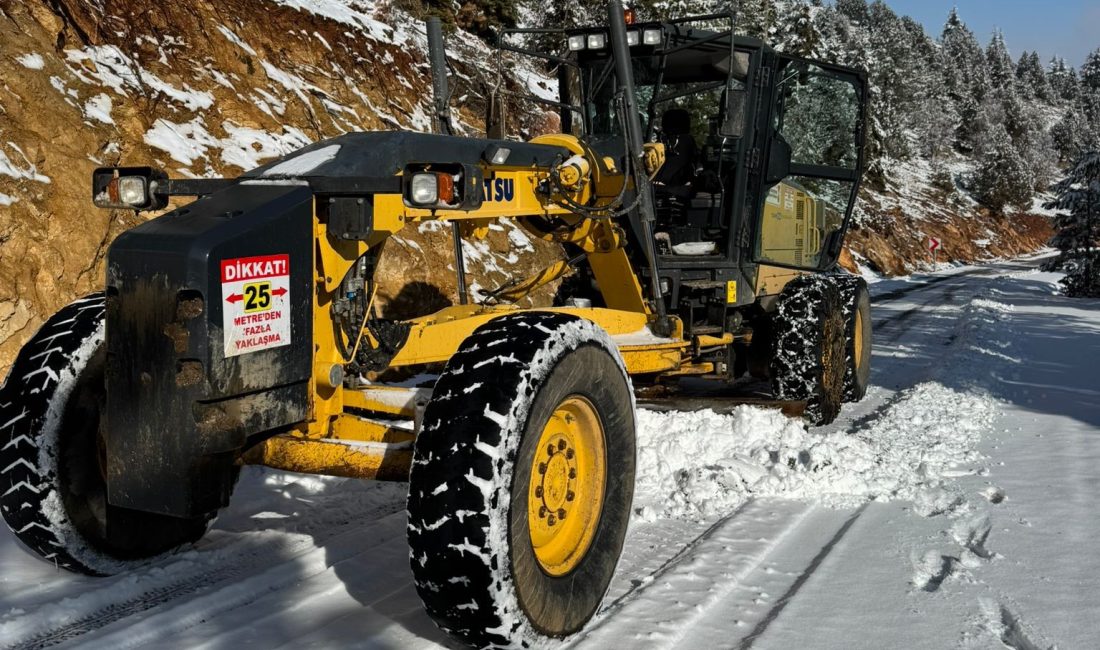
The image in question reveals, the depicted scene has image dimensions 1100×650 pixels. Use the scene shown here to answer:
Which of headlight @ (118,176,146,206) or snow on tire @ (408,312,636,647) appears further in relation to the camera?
headlight @ (118,176,146,206)

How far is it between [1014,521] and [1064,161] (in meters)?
121

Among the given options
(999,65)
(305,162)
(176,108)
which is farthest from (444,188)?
(999,65)

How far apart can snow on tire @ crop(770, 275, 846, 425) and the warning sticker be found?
14.7ft

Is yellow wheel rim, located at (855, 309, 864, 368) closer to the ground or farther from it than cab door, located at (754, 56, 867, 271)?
closer to the ground

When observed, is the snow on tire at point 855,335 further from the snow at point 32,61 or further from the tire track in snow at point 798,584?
the snow at point 32,61

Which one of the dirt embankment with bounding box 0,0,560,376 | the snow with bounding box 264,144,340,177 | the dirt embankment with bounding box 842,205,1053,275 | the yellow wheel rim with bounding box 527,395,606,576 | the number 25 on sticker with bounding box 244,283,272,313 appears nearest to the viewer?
the number 25 on sticker with bounding box 244,283,272,313

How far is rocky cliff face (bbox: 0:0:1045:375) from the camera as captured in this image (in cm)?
766

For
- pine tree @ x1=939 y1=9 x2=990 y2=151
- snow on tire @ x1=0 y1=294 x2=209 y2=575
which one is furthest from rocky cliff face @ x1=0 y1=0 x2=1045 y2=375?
pine tree @ x1=939 y1=9 x2=990 y2=151

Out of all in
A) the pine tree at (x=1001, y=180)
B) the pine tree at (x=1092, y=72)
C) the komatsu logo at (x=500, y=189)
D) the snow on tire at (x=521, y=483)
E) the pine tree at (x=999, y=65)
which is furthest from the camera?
the pine tree at (x=1092, y=72)

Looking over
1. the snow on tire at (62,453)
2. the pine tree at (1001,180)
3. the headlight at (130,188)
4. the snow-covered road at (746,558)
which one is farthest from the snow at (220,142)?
the pine tree at (1001,180)

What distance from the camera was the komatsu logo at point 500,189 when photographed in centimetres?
460

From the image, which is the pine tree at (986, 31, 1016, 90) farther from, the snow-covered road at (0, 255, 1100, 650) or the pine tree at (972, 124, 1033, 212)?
the snow-covered road at (0, 255, 1100, 650)

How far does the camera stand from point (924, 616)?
11.9ft

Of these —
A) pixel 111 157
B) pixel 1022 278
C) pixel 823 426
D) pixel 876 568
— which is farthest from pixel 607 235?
pixel 1022 278
